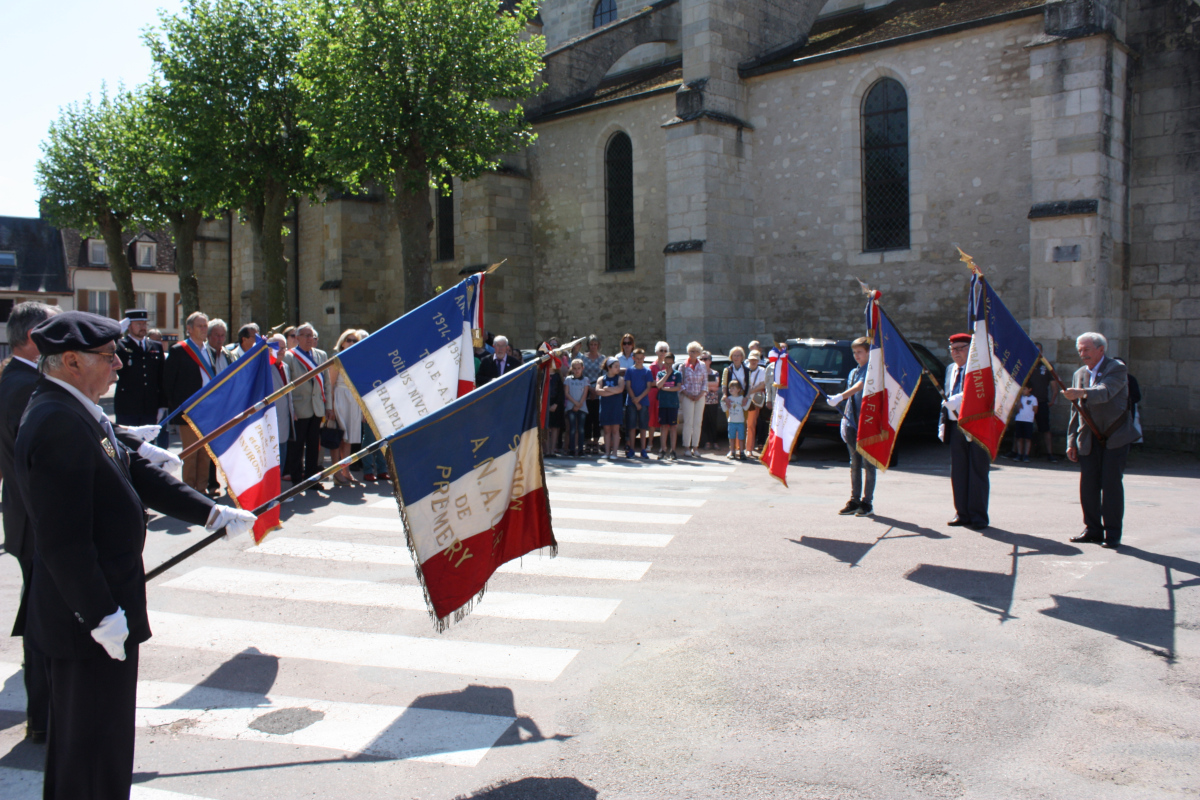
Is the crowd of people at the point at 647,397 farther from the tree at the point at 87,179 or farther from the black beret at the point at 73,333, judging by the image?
the tree at the point at 87,179

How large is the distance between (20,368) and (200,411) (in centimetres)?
275

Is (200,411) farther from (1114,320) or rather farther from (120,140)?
(120,140)

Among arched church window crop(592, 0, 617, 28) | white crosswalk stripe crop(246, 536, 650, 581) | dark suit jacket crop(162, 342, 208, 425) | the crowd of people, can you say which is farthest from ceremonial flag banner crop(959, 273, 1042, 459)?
arched church window crop(592, 0, 617, 28)

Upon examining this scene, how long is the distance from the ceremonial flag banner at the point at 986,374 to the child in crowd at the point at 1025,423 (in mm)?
5620

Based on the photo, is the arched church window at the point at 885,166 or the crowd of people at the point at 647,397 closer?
the crowd of people at the point at 647,397

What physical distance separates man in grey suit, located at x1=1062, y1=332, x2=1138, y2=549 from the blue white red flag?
5.18 metres

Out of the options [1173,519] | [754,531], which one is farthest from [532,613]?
[1173,519]

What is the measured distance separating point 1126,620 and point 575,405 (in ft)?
29.6

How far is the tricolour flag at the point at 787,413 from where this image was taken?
9.27 meters

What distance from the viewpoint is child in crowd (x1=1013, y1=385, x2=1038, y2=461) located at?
43.9 feet

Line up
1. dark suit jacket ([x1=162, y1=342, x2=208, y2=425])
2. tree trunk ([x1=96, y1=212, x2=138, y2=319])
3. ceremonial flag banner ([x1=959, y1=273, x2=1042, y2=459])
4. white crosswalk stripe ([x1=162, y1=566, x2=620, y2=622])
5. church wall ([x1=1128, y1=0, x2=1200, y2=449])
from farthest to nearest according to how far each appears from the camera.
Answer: tree trunk ([x1=96, y1=212, x2=138, y2=319])
church wall ([x1=1128, y1=0, x2=1200, y2=449])
dark suit jacket ([x1=162, y1=342, x2=208, y2=425])
ceremonial flag banner ([x1=959, y1=273, x2=1042, y2=459])
white crosswalk stripe ([x1=162, y1=566, x2=620, y2=622])

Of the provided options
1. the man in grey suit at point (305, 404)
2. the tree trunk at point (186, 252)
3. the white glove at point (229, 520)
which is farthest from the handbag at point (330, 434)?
the tree trunk at point (186, 252)

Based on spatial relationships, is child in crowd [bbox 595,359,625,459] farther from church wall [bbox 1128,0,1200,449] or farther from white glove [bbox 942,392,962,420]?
church wall [bbox 1128,0,1200,449]

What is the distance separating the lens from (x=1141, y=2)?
52.2ft
